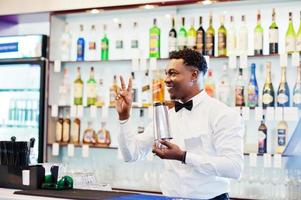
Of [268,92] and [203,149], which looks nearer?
[203,149]

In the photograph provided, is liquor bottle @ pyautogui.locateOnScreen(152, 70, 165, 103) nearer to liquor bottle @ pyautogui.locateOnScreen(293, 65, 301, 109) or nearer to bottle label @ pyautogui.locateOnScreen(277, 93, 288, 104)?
bottle label @ pyautogui.locateOnScreen(277, 93, 288, 104)

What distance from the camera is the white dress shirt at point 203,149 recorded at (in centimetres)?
249

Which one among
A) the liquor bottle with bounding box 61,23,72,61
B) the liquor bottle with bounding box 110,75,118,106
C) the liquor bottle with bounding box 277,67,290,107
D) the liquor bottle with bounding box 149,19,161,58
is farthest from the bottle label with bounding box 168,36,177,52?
the liquor bottle with bounding box 61,23,72,61

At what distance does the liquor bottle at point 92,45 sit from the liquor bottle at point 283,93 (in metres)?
1.81

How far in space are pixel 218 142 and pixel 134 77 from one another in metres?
2.03

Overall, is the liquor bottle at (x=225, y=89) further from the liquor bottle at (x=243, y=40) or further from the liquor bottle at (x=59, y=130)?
the liquor bottle at (x=59, y=130)

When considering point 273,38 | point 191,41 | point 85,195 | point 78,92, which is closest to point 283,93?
point 273,38

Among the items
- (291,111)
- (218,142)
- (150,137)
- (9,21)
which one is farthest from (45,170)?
(9,21)

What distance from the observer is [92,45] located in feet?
15.1

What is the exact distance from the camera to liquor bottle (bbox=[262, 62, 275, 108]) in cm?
386

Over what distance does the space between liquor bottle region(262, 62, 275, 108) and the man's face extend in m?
1.30

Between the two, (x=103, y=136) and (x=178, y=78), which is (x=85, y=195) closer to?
(x=178, y=78)

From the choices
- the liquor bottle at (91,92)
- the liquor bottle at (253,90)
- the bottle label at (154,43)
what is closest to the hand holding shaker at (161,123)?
the liquor bottle at (253,90)

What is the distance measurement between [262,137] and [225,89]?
0.52 m
